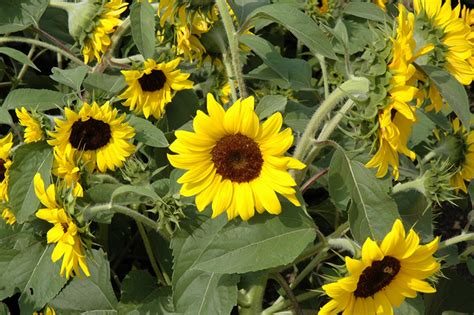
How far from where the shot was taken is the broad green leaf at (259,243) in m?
1.30

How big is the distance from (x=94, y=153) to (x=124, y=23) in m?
0.43

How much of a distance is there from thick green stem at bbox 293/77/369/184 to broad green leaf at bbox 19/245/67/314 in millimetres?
602

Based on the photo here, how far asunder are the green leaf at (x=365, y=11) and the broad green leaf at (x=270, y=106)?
50 cm

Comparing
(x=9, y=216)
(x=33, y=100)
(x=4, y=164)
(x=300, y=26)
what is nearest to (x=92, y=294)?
(x=9, y=216)

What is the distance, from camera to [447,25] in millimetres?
1302

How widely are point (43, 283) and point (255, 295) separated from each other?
0.50 m

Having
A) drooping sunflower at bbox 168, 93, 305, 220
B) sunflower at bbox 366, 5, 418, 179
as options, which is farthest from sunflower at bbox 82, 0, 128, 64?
sunflower at bbox 366, 5, 418, 179

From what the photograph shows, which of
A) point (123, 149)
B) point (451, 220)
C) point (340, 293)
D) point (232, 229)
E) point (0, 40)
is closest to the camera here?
point (340, 293)

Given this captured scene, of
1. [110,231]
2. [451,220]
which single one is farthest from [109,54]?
[451,220]

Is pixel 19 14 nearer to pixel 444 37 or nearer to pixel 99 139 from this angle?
pixel 99 139

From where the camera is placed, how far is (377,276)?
51.7 inches

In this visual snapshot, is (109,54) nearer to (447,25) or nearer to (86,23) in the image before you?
(86,23)

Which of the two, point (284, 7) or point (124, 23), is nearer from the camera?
point (284, 7)

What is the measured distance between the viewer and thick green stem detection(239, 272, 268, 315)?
1.62 meters
